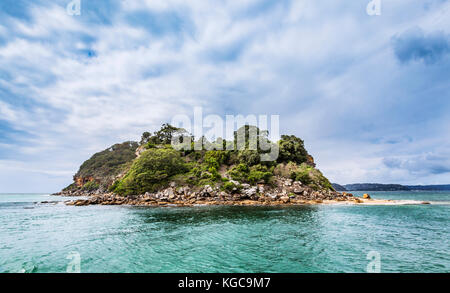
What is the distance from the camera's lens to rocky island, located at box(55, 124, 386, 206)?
3944 cm

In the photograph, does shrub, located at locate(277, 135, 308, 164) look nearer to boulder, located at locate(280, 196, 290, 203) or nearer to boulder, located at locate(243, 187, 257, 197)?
boulder, located at locate(243, 187, 257, 197)

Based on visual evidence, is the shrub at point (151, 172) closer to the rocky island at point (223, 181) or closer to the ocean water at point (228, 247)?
the rocky island at point (223, 181)

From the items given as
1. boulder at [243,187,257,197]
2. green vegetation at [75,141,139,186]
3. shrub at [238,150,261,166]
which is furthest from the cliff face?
boulder at [243,187,257,197]

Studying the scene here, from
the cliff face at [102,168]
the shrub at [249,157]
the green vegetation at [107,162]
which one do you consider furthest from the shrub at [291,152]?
the green vegetation at [107,162]

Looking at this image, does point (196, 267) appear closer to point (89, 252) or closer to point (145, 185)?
point (89, 252)

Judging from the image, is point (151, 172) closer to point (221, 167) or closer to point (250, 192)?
point (221, 167)

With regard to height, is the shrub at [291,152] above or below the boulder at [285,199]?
above

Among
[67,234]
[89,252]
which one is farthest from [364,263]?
[67,234]

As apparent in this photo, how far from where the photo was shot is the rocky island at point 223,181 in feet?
129

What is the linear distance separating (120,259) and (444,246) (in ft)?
60.8

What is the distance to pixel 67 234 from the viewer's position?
15.5m

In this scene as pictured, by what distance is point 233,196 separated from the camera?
40219 millimetres

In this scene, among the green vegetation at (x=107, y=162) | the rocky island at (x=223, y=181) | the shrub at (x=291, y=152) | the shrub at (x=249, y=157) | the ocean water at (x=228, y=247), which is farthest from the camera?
the green vegetation at (x=107, y=162)

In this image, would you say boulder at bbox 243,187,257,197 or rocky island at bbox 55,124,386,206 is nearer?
rocky island at bbox 55,124,386,206
